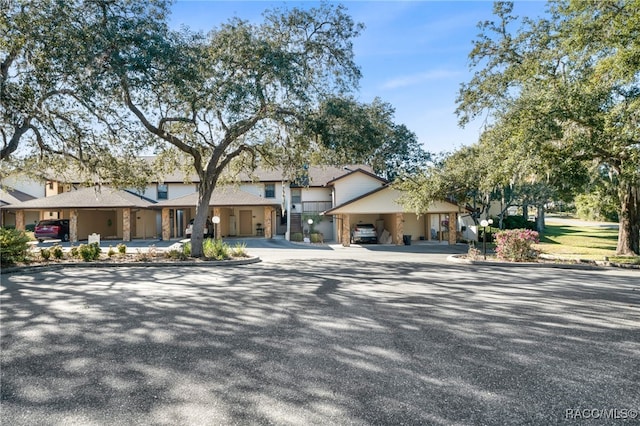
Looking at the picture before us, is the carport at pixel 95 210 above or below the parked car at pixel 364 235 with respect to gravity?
above

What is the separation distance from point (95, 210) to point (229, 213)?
10859 millimetres

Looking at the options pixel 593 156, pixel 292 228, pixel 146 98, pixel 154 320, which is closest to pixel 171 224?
pixel 292 228

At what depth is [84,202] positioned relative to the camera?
2741cm

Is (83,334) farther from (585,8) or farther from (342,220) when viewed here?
(342,220)

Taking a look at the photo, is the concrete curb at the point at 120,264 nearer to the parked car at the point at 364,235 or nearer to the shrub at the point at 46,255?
the shrub at the point at 46,255

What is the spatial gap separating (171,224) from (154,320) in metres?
25.6

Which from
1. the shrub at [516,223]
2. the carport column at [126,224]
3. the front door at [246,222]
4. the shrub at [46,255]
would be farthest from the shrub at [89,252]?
the shrub at [516,223]

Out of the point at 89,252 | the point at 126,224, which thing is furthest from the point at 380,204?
the point at 126,224

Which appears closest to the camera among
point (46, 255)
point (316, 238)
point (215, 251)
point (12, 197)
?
point (46, 255)

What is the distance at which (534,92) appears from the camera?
13.6 m

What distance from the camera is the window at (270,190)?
32.7m

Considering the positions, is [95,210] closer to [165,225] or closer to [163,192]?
[163,192]

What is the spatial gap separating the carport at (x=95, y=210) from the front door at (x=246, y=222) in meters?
7.70

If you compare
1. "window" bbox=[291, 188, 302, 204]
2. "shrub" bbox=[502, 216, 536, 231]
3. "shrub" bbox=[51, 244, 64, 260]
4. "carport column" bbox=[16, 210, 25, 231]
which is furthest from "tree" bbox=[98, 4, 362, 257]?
"shrub" bbox=[502, 216, 536, 231]
